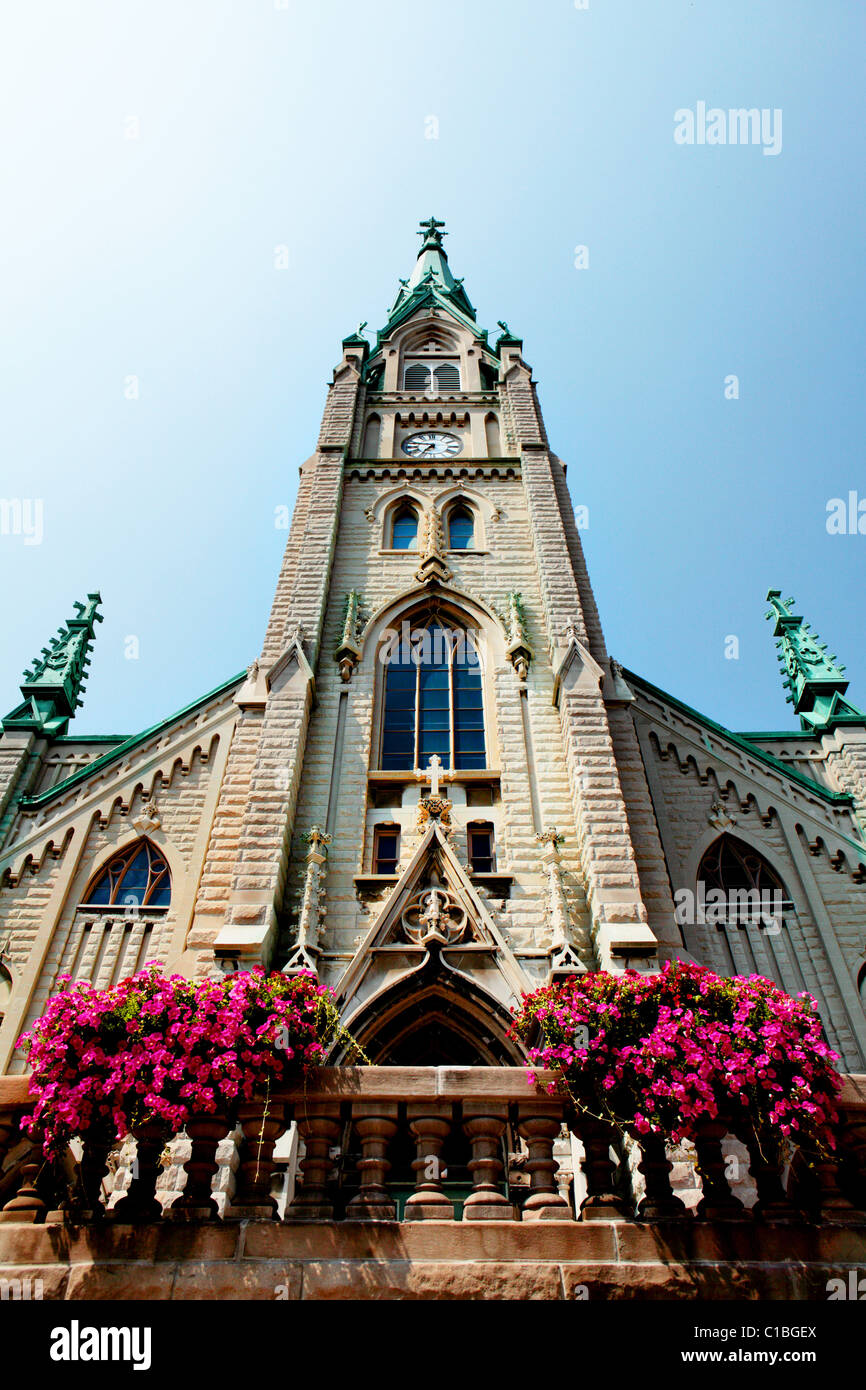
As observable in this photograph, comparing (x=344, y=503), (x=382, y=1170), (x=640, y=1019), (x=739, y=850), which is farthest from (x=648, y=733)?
(x=382, y=1170)

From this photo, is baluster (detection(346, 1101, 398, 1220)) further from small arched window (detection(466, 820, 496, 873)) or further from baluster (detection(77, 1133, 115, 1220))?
small arched window (detection(466, 820, 496, 873))

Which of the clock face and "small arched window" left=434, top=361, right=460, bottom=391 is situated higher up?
"small arched window" left=434, top=361, right=460, bottom=391

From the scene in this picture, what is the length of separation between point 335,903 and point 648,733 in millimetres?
7773

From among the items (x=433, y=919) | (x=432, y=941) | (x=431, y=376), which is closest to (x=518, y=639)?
(x=433, y=919)

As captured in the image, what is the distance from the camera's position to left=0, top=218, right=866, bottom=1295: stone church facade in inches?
458

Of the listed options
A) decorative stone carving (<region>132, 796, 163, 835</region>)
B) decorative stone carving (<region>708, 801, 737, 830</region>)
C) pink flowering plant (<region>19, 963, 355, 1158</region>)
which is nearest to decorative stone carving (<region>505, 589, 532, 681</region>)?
decorative stone carving (<region>708, 801, 737, 830</region>)

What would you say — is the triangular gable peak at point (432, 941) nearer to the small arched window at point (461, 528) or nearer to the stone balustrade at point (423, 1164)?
the stone balustrade at point (423, 1164)

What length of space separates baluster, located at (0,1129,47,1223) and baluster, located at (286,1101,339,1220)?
162cm

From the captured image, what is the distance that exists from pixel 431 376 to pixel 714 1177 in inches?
1014

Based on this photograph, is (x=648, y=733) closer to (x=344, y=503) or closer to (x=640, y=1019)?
(x=344, y=503)

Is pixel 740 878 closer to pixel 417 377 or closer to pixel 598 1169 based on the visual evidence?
pixel 598 1169

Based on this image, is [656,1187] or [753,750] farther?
[753,750]

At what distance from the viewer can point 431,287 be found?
3180cm

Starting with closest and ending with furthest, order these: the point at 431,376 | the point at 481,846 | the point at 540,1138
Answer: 1. the point at 540,1138
2. the point at 481,846
3. the point at 431,376
